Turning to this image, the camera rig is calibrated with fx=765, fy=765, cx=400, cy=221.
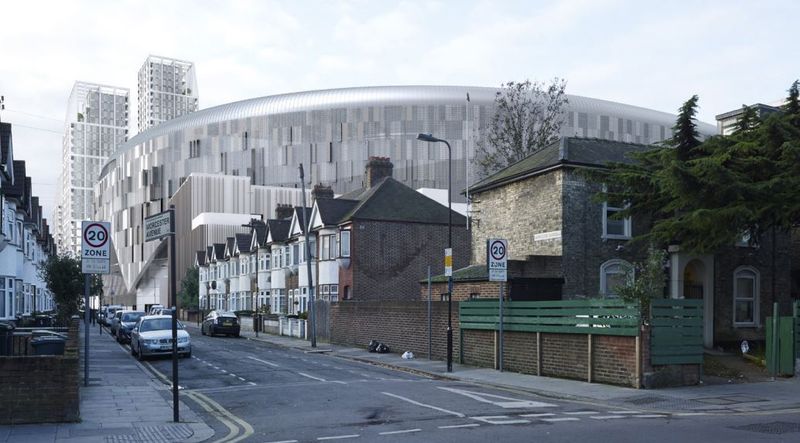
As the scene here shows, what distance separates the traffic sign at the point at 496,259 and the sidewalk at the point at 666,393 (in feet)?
9.74

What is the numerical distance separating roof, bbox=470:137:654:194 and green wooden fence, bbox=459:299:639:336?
686 centimetres

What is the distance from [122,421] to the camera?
14.0 m

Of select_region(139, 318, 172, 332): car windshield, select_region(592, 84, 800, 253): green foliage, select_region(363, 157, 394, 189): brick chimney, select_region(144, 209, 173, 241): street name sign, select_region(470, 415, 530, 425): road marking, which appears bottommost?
select_region(139, 318, 172, 332): car windshield

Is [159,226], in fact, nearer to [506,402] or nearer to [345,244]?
[506,402]

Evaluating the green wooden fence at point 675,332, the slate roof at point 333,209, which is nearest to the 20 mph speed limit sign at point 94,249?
the green wooden fence at point 675,332

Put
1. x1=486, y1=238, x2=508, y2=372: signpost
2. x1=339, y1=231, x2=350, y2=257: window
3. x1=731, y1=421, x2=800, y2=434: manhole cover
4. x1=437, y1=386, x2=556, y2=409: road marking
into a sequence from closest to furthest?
x1=731, y1=421, x2=800, y2=434: manhole cover, x1=437, y1=386, x2=556, y2=409: road marking, x1=486, y1=238, x2=508, y2=372: signpost, x1=339, y1=231, x2=350, y2=257: window

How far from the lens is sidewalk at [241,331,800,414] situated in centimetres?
1563

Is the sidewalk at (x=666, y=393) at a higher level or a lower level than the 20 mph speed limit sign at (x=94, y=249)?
lower

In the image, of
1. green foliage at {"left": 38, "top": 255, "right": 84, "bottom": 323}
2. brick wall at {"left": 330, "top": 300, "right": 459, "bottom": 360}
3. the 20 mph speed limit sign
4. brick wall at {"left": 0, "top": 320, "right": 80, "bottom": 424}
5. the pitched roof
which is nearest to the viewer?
brick wall at {"left": 0, "top": 320, "right": 80, "bottom": 424}

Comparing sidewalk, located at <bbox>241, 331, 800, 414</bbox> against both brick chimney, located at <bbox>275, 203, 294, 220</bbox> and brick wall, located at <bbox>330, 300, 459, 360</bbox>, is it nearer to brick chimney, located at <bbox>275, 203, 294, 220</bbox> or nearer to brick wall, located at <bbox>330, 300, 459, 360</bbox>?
brick wall, located at <bbox>330, 300, 459, 360</bbox>

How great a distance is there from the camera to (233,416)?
591 inches

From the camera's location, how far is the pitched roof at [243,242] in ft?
236

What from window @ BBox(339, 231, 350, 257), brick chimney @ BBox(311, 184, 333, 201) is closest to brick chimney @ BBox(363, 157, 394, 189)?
brick chimney @ BBox(311, 184, 333, 201)

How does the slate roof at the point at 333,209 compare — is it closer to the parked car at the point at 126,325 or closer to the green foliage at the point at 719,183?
the parked car at the point at 126,325
